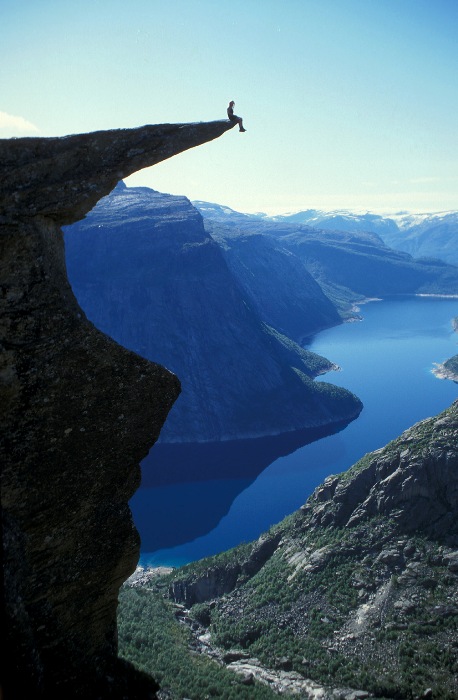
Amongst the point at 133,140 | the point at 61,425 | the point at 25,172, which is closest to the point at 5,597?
the point at 61,425

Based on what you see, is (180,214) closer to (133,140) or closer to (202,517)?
(202,517)

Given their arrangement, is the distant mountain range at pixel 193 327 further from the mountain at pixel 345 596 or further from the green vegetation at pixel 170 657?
the green vegetation at pixel 170 657

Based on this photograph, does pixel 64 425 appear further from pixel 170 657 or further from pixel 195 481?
Result: pixel 195 481

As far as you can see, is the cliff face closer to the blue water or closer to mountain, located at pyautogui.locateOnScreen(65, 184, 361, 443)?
the blue water

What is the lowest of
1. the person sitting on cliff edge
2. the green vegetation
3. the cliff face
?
the green vegetation

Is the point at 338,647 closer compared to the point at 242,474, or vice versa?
the point at 338,647

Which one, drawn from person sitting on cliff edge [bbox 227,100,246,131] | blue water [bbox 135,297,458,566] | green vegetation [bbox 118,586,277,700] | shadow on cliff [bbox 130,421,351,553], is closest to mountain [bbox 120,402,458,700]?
green vegetation [bbox 118,586,277,700]
